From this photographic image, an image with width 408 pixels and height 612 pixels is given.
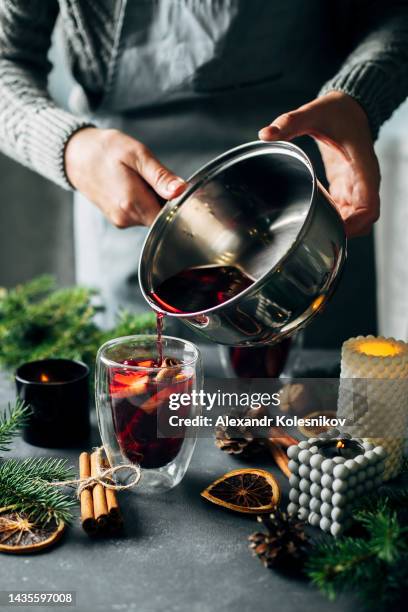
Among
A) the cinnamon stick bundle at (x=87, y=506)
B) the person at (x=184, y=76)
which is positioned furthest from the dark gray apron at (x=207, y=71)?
the cinnamon stick bundle at (x=87, y=506)

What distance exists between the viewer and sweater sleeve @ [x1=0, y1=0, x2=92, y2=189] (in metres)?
1.15

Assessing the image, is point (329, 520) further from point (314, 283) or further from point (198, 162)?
point (198, 162)

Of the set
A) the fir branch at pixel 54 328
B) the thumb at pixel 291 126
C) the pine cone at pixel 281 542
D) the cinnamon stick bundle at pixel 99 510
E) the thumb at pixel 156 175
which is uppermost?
the thumb at pixel 291 126

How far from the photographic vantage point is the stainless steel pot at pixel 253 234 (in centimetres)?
74

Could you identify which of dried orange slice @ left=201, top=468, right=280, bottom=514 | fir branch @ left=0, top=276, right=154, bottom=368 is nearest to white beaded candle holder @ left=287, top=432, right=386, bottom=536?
dried orange slice @ left=201, top=468, right=280, bottom=514

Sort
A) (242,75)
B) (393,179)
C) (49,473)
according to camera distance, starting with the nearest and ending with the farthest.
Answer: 1. (49,473)
2. (242,75)
3. (393,179)

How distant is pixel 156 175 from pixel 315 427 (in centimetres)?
39

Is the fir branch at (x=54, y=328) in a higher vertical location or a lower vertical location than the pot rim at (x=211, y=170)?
lower

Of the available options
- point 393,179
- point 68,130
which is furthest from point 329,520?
point 393,179

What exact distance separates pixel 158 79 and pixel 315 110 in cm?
43

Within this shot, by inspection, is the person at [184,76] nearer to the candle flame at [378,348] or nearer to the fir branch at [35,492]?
the candle flame at [378,348]

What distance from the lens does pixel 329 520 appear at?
2.48 ft

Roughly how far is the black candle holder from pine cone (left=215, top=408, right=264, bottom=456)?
7.2 inches

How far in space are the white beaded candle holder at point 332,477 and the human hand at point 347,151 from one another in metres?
0.29
